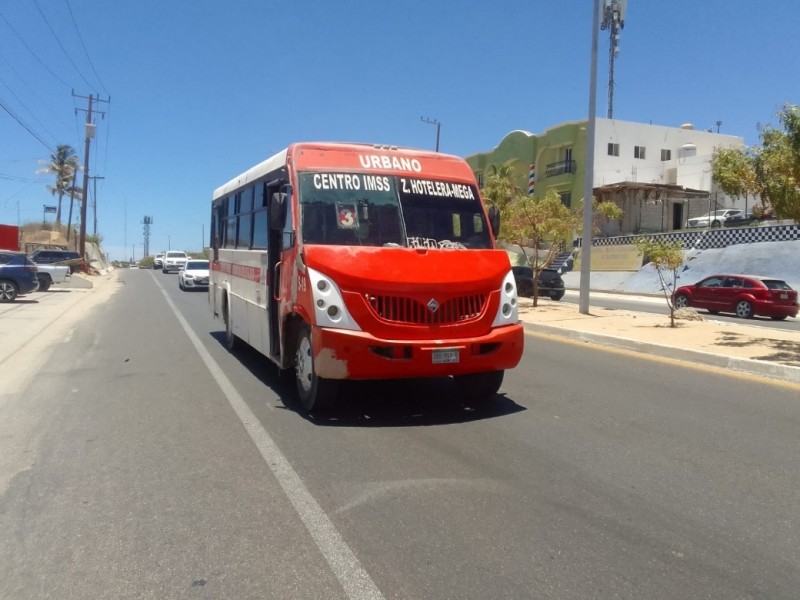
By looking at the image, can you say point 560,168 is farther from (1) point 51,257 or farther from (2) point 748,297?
(1) point 51,257

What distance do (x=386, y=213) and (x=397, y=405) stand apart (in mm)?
2074

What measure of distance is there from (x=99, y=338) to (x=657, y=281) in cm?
2937

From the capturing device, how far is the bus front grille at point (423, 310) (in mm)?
6324

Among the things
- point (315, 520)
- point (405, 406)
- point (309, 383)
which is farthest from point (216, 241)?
point (315, 520)

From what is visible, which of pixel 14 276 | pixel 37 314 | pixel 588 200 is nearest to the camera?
pixel 37 314

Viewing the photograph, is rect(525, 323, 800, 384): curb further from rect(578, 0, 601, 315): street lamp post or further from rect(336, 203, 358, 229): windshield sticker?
rect(336, 203, 358, 229): windshield sticker

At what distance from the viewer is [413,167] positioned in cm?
764

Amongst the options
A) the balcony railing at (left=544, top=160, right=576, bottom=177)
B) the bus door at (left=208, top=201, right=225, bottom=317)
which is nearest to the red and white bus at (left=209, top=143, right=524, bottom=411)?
the bus door at (left=208, top=201, right=225, bottom=317)

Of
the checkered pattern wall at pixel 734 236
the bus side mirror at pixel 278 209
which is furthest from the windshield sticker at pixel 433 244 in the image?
the checkered pattern wall at pixel 734 236

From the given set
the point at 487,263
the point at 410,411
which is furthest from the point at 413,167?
the point at 410,411

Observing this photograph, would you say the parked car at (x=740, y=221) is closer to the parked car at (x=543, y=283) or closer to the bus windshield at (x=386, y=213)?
the parked car at (x=543, y=283)

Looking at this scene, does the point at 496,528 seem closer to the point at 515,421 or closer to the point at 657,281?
the point at 515,421

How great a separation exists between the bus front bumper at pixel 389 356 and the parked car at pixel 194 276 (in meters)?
24.9

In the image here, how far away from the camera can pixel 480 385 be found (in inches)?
298
